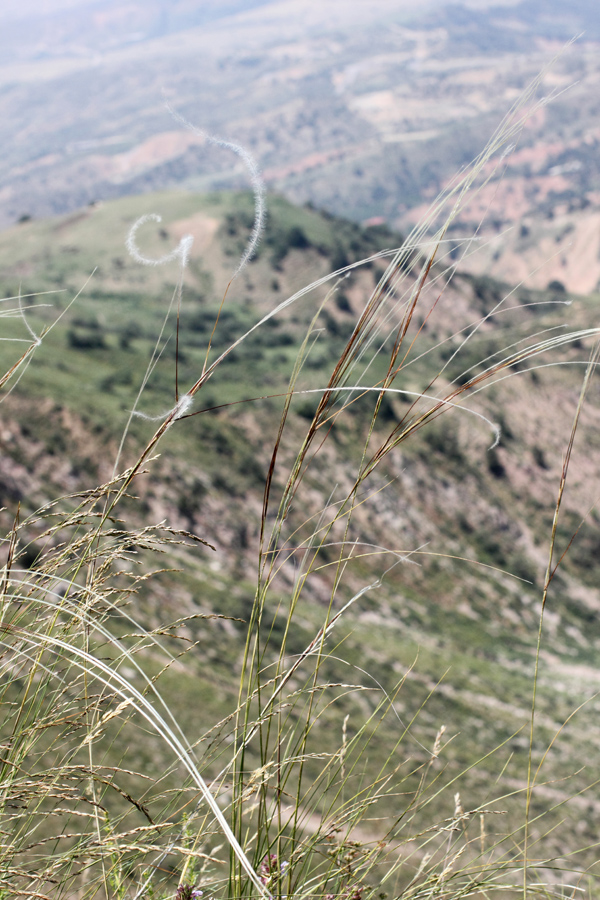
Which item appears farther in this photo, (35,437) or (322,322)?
(322,322)

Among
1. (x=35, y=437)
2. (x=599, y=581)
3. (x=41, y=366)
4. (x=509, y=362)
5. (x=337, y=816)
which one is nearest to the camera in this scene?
(x=509, y=362)

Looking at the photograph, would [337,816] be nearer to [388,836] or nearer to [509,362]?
[388,836]

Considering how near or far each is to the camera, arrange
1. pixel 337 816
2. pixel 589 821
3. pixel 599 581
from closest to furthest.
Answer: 1. pixel 337 816
2. pixel 589 821
3. pixel 599 581

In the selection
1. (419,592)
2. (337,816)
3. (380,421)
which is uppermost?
(337,816)

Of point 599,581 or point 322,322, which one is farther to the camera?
point 322,322

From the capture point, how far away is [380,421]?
138ft

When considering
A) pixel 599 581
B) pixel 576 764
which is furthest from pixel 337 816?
pixel 599 581

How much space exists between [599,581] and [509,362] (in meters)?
47.2

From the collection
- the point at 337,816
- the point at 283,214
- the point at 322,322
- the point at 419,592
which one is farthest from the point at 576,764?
the point at 283,214

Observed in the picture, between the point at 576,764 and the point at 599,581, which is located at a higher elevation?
the point at 576,764

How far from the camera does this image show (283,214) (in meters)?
95.9

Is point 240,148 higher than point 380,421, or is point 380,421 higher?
point 240,148

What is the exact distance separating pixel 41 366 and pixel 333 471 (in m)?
18.2

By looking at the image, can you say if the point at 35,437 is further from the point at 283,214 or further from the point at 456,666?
the point at 283,214
